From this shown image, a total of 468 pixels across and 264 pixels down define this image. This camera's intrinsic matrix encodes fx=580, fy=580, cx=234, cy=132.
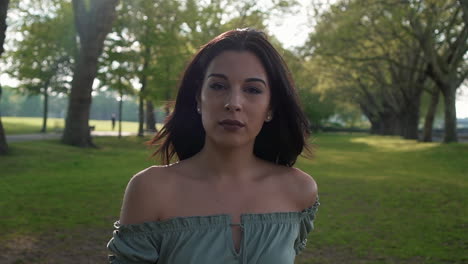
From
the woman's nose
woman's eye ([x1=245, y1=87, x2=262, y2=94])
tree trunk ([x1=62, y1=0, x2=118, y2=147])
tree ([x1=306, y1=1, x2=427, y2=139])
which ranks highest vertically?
tree ([x1=306, y1=1, x2=427, y2=139])

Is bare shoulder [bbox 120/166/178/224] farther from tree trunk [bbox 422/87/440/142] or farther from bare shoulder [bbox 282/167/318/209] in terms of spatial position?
tree trunk [bbox 422/87/440/142]

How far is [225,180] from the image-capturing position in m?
2.45

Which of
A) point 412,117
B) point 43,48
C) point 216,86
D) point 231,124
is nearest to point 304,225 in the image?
point 231,124

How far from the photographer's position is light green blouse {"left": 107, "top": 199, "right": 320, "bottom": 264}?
2199 millimetres

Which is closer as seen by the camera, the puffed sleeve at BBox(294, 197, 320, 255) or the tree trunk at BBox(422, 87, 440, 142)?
the puffed sleeve at BBox(294, 197, 320, 255)

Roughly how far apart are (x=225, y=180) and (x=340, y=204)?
971cm

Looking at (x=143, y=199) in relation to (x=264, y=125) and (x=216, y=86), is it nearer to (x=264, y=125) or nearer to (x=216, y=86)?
(x=216, y=86)

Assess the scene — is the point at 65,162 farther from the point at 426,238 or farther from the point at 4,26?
the point at 426,238

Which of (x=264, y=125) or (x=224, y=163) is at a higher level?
(x=264, y=125)

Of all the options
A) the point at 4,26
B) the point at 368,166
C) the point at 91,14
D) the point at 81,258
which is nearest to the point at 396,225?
the point at 81,258

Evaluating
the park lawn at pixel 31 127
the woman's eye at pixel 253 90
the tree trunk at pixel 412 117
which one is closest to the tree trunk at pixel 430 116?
the tree trunk at pixel 412 117

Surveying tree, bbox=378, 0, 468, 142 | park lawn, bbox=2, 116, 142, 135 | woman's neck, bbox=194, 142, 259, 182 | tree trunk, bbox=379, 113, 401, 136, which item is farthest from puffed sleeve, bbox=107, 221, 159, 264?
tree trunk, bbox=379, 113, 401, 136

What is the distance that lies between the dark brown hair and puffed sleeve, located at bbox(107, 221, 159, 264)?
633 millimetres

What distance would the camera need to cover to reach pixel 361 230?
30.1ft
